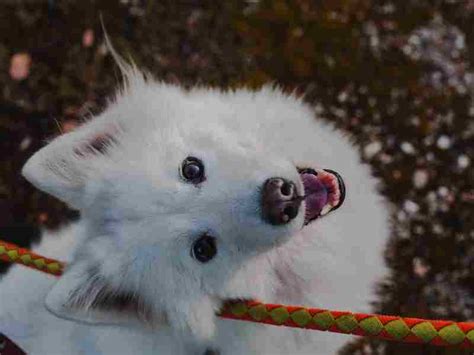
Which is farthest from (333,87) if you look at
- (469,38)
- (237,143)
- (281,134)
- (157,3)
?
(237,143)

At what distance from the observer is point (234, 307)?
7.15 ft

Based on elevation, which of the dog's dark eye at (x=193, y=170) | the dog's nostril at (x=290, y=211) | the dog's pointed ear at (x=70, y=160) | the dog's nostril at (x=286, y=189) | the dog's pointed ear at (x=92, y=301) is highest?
the dog's nostril at (x=286, y=189)

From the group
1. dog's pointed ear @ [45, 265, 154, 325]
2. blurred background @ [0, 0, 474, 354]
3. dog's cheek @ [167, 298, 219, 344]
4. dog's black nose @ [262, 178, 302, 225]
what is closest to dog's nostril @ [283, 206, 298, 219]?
dog's black nose @ [262, 178, 302, 225]

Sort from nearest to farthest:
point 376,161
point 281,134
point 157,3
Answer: point 281,134, point 376,161, point 157,3

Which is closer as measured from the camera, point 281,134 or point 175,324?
point 175,324

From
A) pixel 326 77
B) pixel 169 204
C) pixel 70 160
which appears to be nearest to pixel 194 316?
pixel 169 204

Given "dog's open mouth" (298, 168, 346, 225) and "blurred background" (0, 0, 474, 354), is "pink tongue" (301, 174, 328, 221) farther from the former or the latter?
"blurred background" (0, 0, 474, 354)

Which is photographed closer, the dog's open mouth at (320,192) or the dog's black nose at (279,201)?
the dog's black nose at (279,201)

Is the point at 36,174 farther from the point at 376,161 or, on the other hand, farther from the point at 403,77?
the point at 403,77

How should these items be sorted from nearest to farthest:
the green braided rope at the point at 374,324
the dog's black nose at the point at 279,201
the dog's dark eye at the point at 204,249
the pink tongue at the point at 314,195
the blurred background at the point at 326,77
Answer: the green braided rope at the point at 374,324, the dog's black nose at the point at 279,201, the dog's dark eye at the point at 204,249, the pink tongue at the point at 314,195, the blurred background at the point at 326,77

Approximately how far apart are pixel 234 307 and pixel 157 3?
2329 millimetres

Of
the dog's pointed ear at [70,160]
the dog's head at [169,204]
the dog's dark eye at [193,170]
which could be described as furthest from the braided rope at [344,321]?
the dog's dark eye at [193,170]

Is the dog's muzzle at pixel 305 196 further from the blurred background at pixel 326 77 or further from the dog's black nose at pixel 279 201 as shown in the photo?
the blurred background at pixel 326 77

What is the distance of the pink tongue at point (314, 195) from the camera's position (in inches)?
85.1
